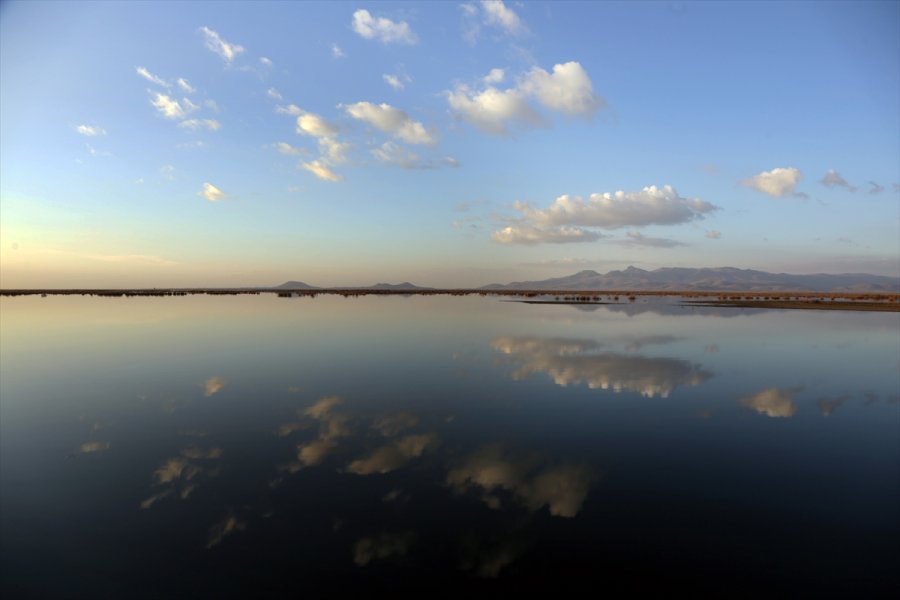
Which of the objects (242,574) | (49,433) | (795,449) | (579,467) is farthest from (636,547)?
(49,433)

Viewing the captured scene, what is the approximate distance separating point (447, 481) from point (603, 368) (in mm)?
14068

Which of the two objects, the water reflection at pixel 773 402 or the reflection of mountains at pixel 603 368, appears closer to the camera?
the water reflection at pixel 773 402

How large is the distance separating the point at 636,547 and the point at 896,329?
1958 inches

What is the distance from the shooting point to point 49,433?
12.4 m

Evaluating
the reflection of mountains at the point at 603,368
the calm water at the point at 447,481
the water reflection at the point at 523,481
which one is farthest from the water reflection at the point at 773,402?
the water reflection at the point at 523,481

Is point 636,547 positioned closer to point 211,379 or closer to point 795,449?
point 795,449

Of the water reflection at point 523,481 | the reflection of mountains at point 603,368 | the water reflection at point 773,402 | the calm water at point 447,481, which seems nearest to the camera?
the calm water at point 447,481

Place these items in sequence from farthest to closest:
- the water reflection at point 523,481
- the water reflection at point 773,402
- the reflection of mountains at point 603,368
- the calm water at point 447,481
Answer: the reflection of mountains at point 603,368 < the water reflection at point 773,402 < the water reflection at point 523,481 < the calm water at point 447,481

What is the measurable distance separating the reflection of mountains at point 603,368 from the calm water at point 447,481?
300mm

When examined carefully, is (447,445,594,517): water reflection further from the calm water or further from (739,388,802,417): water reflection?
(739,388,802,417): water reflection

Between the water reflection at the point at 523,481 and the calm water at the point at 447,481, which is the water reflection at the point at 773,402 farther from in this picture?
the water reflection at the point at 523,481

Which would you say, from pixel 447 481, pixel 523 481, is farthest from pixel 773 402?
pixel 447 481

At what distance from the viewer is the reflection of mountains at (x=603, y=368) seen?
1792 centimetres

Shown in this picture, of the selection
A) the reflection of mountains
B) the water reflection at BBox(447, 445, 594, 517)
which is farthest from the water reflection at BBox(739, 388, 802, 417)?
the water reflection at BBox(447, 445, 594, 517)
